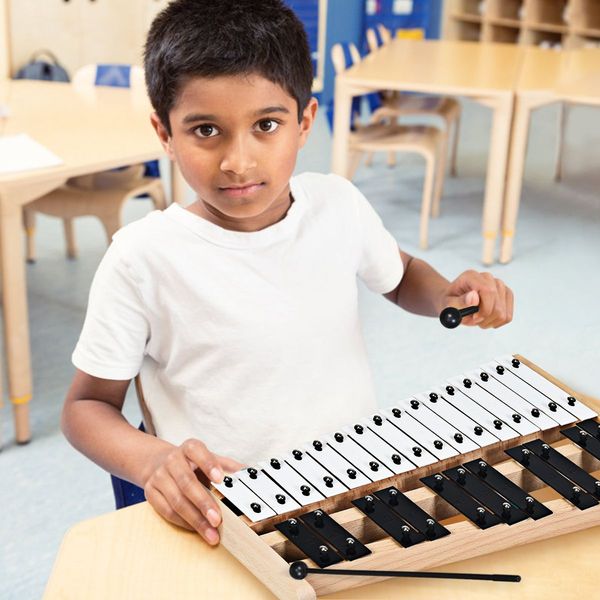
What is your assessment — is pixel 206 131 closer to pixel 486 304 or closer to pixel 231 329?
pixel 231 329

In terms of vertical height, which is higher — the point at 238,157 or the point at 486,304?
the point at 238,157

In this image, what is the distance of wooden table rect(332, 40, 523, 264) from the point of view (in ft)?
12.5

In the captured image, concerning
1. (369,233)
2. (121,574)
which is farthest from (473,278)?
(121,574)

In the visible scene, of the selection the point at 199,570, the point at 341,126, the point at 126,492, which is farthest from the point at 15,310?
the point at 341,126

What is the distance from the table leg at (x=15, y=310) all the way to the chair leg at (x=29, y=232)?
45.0 inches

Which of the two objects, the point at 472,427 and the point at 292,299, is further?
the point at 292,299

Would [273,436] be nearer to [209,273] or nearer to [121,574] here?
[209,273]

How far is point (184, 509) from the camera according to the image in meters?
0.96

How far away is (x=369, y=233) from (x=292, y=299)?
185 millimetres

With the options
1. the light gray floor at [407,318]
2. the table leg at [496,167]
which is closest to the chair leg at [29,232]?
the light gray floor at [407,318]

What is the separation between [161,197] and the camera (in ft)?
10.6

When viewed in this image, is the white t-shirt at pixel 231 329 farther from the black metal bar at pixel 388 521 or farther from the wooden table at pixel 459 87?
the wooden table at pixel 459 87

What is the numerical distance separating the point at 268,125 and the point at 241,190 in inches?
3.4

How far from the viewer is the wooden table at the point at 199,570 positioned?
0.89 metres
